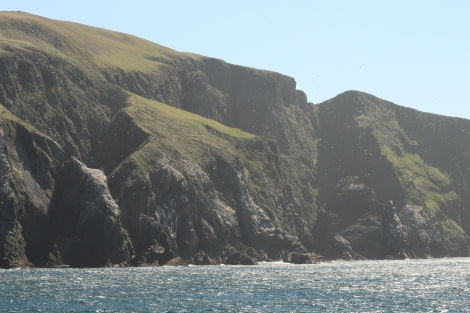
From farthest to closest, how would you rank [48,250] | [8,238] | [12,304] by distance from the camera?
[48,250] → [8,238] → [12,304]

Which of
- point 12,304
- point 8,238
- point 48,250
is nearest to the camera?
point 12,304

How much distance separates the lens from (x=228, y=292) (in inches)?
4697

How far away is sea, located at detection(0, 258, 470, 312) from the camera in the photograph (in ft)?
319

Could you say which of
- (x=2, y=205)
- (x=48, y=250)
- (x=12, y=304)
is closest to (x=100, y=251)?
(x=48, y=250)

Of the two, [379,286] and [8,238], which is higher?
[379,286]

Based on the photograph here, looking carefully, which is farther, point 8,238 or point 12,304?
point 8,238

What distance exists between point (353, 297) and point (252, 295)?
615 inches

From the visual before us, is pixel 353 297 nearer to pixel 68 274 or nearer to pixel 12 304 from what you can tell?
pixel 12 304

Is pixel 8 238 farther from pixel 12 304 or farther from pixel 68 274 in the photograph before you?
pixel 12 304

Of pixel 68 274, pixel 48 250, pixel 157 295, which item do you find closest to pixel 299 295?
pixel 157 295

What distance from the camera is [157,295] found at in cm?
11262

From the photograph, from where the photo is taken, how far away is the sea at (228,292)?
97.3 m

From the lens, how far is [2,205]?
186 meters

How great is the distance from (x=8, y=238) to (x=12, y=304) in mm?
91703
